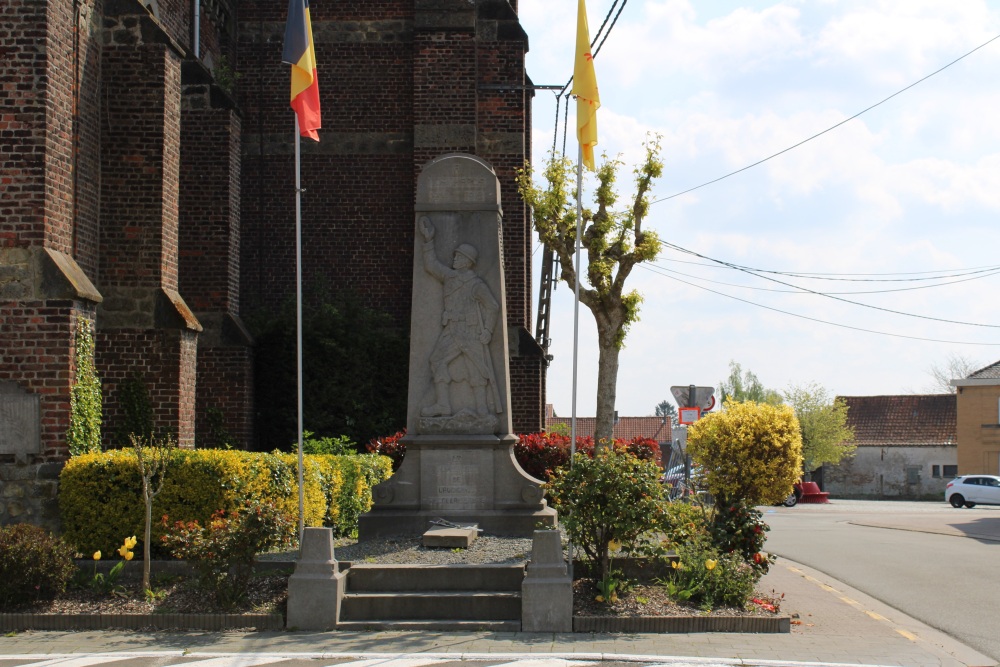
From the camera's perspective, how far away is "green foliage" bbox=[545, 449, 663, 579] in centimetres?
942

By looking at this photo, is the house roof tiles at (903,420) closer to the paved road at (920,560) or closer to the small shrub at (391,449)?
the paved road at (920,560)

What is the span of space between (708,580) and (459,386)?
3.42 m

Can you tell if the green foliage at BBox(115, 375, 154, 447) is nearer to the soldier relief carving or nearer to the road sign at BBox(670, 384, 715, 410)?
the soldier relief carving

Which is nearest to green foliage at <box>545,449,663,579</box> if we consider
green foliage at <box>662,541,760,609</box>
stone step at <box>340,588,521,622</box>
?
green foliage at <box>662,541,760,609</box>

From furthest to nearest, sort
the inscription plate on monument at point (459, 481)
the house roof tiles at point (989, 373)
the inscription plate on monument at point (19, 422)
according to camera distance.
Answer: the house roof tiles at point (989, 373)
the inscription plate on monument at point (459, 481)
the inscription plate on monument at point (19, 422)

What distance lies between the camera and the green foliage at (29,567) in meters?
9.30

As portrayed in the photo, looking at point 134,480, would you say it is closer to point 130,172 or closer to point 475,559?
point 475,559

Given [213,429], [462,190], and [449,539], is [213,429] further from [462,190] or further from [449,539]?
[449,539]

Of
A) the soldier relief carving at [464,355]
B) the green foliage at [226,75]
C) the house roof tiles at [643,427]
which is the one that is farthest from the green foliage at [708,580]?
the house roof tiles at [643,427]

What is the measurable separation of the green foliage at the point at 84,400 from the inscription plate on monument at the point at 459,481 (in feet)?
12.1

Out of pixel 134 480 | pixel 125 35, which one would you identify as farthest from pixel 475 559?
pixel 125 35

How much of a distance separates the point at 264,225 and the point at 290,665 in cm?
1449

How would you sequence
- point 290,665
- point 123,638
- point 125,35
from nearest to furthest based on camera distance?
point 290,665 < point 123,638 < point 125,35

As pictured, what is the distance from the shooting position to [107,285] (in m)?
14.2
